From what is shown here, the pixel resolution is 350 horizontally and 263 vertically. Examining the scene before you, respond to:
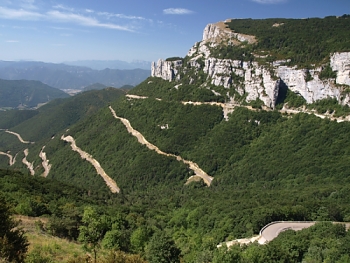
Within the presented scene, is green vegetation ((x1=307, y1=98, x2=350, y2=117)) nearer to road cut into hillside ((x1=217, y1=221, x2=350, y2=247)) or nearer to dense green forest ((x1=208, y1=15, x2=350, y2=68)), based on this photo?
dense green forest ((x1=208, y1=15, x2=350, y2=68))

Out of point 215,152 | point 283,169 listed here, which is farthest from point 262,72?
point 283,169

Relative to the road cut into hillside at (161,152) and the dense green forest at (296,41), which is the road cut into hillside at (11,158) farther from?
the dense green forest at (296,41)

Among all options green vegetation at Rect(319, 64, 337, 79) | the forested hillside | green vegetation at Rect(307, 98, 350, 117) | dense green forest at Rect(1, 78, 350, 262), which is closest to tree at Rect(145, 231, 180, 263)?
the forested hillside

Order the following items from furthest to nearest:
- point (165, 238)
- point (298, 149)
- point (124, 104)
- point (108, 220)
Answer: point (124, 104), point (298, 149), point (108, 220), point (165, 238)

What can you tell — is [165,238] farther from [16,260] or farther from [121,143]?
[121,143]

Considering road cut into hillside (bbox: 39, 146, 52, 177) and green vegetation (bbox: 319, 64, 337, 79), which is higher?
green vegetation (bbox: 319, 64, 337, 79)

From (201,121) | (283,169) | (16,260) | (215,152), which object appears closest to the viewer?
(16,260)

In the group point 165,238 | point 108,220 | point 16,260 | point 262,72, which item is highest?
point 262,72
